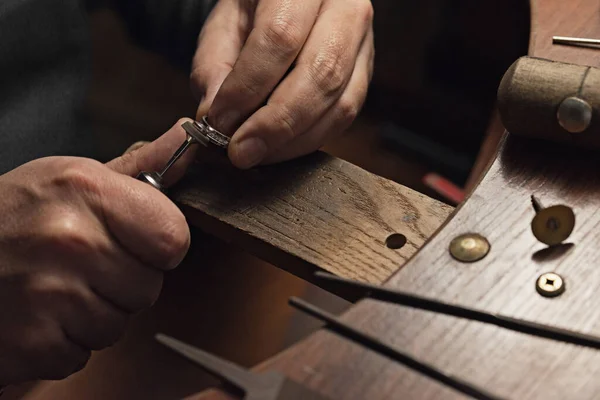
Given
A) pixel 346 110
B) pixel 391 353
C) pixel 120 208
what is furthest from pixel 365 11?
pixel 391 353

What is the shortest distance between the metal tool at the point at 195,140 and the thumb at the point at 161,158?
0.01 metres

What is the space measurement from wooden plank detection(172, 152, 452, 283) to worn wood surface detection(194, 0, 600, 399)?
0.11m

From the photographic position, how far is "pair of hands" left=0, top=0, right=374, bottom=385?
79cm

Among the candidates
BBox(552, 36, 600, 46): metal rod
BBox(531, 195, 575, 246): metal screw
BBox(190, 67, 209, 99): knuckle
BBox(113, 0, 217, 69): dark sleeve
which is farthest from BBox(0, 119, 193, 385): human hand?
BBox(113, 0, 217, 69): dark sleeve

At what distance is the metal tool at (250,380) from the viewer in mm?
583

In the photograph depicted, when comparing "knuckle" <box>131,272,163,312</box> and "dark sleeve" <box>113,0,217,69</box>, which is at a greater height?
"dark sleeve" <box>113,0,217,69</box>

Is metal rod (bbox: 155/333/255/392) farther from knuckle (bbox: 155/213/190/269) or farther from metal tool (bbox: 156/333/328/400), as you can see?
knuckle (bbox: 155/213/190/269)

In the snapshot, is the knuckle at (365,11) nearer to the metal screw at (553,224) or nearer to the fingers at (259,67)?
the fingers at (259,67)

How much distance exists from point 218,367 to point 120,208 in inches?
10.3

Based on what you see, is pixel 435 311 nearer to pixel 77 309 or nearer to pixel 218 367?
pixel 218 367

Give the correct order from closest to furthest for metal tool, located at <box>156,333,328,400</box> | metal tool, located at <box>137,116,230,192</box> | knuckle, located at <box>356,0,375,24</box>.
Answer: metal tool, located at <box>156,333,328,400</box> < metal tool, located at <box>137,116,230,192</box> < knuckle, located at <box>356,0,375,24</box>

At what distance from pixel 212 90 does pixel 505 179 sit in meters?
0.39

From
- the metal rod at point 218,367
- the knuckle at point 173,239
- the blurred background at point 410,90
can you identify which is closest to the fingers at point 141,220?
the knuckle at point 173,239

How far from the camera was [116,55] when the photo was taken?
247cm
